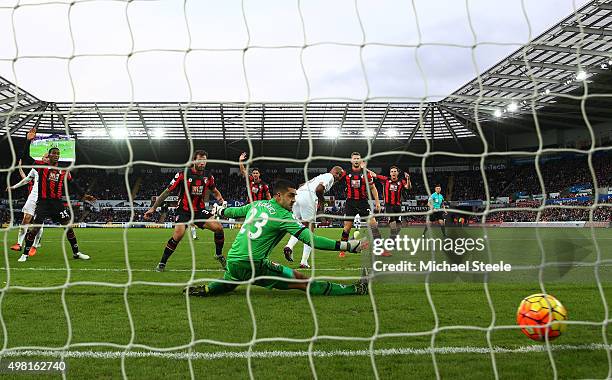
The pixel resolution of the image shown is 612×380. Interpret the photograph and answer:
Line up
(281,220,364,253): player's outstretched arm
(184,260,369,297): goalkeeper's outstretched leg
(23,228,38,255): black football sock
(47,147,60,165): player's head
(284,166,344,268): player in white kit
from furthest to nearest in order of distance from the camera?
1. (23,228,38,255): black football sock
2. (284,166,344,268): player in white kit
3. (47,147,60,165): player's head
4. (184,260,369,297): goalkeeper's outstretched leg
5. (281,220,364,253): player's outstretched arm

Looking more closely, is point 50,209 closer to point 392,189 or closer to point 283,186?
point 283,186

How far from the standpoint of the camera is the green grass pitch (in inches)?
122

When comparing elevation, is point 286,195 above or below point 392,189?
below

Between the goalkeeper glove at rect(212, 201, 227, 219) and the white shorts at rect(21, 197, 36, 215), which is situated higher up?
the white shorts at rect(21, 197, 36, 215)

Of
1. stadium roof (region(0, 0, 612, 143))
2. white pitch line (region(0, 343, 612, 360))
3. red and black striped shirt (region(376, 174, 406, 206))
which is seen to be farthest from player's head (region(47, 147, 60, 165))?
stadium roof (region(0, 0, 612, 143))

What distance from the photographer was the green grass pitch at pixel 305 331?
3.11m

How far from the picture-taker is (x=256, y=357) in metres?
3.35

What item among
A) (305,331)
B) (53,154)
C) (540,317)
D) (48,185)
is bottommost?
(305,331)

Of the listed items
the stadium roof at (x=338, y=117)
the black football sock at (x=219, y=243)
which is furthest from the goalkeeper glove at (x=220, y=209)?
the stadium roof at (x=338, y=117)

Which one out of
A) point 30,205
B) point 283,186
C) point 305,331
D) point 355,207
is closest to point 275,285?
point 283,186

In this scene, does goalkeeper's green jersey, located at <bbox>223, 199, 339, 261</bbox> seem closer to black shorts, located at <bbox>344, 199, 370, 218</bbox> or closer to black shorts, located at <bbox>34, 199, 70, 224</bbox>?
black shorts, located at <bbox>344, 199, 370, 218</bbox>

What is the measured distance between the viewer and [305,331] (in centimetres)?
401

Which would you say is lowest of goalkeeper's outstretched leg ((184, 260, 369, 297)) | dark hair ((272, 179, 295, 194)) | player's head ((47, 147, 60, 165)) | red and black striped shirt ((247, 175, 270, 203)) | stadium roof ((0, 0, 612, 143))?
goalkeeper's outstretched leg ((184, 260, 369, 297))

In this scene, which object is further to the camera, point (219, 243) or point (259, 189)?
point (259, 189)
